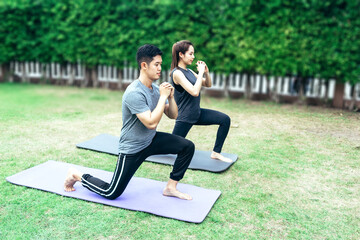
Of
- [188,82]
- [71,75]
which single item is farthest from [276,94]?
[71,75]

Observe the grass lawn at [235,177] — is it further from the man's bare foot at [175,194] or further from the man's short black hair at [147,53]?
the man's short black hair at [147,53]

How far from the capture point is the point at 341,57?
8242 mm

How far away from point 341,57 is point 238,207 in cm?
597

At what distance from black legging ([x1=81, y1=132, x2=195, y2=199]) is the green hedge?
5.95 m

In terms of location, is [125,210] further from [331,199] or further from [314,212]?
[331,199]

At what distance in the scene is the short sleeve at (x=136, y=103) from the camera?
11.1 feet

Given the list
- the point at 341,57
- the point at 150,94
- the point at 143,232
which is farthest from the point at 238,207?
the point at 341,57

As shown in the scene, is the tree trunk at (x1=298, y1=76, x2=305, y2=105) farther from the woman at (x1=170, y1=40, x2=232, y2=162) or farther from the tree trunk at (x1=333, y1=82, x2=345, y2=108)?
the woman at (x1=170, y1=40, x2=232, y2=162)

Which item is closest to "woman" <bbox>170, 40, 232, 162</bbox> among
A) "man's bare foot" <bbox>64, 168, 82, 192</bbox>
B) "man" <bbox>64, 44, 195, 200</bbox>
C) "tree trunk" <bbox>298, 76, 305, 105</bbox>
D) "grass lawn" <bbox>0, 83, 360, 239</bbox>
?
"grass lawn" <bbox>0, 83, 360, 239</bbox>

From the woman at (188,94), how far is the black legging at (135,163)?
912mm

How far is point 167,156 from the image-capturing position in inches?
212

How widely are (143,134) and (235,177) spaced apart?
5.20 ft

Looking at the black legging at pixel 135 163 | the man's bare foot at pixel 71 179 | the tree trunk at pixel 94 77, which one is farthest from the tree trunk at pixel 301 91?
the man's bare foot at pixel 71 179

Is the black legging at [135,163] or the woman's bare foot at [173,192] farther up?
the black legging at [135,163]
